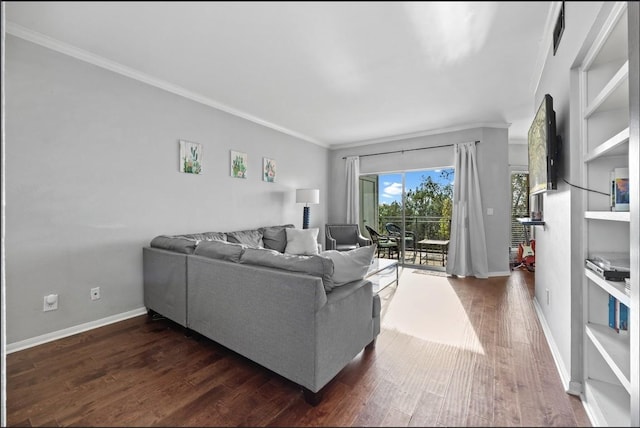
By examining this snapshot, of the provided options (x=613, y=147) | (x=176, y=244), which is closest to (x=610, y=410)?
(x=613, y=147)

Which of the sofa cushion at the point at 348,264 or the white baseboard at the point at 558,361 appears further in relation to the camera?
the sofa cushion at the point at 348,264

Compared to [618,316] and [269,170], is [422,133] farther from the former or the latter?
[618,316]

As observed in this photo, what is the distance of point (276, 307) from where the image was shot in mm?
1564

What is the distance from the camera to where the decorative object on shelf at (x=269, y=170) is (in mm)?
4172

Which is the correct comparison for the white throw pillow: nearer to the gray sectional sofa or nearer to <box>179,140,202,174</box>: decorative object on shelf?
<box>179,140,202,174</box>: decorative object on shelf

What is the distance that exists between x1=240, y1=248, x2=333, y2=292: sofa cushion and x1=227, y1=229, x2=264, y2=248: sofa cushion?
1574 mm

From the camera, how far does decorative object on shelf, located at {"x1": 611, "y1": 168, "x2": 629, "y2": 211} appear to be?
113cm

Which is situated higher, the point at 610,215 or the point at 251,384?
the point at 610,215

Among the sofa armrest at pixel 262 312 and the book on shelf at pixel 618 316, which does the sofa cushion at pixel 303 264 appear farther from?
the book on shelf at pixel 618 316

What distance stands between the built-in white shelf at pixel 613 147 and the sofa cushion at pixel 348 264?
1184 millimetres

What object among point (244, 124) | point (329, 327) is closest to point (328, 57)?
point (329, 327)

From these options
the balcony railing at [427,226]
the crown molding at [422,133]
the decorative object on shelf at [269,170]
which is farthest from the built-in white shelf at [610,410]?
the crown molding at [422,133]

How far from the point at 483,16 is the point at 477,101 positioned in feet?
11.1

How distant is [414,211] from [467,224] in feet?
3.08
